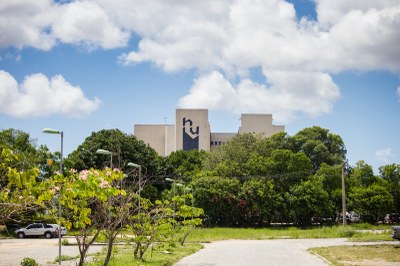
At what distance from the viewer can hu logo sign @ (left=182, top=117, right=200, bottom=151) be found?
9200 cm

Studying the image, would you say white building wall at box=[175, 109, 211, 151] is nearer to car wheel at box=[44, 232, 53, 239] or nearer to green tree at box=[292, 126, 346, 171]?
green tree at box=[292, 126, 346, 171]

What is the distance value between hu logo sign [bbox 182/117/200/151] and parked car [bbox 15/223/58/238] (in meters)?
45.1

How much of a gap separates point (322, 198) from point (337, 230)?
11269 millimetres

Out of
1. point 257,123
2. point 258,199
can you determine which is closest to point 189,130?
point 257,123

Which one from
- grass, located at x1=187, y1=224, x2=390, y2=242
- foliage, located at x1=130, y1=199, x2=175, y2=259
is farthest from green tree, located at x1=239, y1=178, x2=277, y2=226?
foliage, located at x1=130, y1=199, x2=175, y2=259

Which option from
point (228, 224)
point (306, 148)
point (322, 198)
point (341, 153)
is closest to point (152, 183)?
point (228, 224)

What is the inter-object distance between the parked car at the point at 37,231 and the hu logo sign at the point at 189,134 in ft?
148

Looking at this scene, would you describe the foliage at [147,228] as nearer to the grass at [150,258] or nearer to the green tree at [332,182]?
the grass at [150,258]

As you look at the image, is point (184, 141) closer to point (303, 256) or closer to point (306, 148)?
point (306, 148)

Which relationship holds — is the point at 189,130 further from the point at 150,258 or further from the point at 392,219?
the point at 150,258

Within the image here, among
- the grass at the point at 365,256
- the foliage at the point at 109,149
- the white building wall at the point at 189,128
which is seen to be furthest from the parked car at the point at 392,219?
the white building wall at the point at 189,128

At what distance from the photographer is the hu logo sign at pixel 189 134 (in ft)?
302

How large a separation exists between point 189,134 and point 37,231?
1840 inches

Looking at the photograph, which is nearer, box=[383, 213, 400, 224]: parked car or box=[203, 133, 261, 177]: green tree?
box=[203, 133, 261, 177]: green tree
